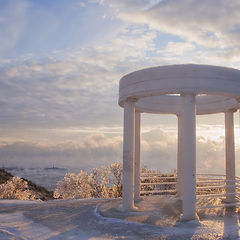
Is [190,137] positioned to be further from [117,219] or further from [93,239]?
[93,239]

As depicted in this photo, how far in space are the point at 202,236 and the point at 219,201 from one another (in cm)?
783

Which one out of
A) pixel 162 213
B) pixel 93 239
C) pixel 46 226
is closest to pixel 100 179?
pixel 162 213

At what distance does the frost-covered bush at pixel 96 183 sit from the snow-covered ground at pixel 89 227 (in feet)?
41.4

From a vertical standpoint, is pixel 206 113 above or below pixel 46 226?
above

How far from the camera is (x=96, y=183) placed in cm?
2797

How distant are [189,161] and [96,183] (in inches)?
650

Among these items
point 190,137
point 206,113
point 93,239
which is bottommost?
point 93,239

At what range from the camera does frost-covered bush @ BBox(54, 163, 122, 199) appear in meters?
27.3

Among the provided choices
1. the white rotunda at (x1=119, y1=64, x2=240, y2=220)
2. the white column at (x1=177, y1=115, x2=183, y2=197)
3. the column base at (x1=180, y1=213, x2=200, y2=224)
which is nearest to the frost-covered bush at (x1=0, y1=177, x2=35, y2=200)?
the white column at (x1=177, y1=115, x2=183, y2=197)

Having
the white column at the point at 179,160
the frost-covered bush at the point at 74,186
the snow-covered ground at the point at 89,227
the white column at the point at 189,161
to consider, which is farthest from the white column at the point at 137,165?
the frost-covered bush at the point at 74,186

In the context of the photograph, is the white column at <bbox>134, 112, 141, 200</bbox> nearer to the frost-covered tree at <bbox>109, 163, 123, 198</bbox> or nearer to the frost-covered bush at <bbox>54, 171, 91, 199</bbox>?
the frost-covered tree at <bbox>109, 163, 123, 198</bbox>

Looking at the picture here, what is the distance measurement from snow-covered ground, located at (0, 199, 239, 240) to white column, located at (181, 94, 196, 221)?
70 cm

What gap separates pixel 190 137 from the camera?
41.7ft

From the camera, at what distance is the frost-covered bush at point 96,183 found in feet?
89.7
